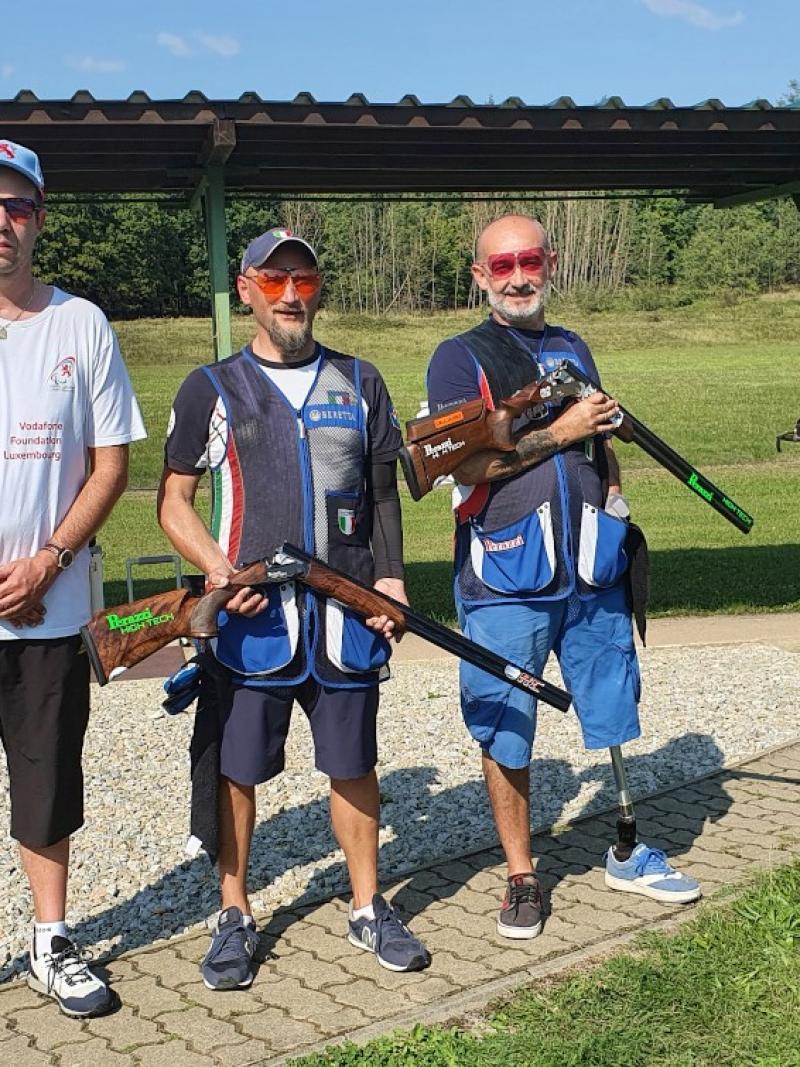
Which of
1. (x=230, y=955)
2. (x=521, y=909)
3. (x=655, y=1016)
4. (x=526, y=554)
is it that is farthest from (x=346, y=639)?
(x=655, y=1016)

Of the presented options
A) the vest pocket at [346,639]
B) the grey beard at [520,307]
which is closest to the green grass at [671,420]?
the grey beard at [520,307]

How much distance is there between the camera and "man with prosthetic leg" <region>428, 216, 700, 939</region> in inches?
174

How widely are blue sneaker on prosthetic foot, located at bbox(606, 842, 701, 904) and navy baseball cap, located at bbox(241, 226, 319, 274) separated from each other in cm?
249

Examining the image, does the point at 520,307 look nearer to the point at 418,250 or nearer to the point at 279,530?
the point at 279,530

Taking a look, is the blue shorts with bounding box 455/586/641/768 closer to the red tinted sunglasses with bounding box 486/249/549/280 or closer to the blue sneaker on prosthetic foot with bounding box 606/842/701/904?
the blue sneaker on prosthetic foot with bounding box 606/842/701/904

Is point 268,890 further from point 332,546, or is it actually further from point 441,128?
point 441,128

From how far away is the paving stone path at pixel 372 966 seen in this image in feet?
12.4

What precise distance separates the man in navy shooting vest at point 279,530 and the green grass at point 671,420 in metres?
6.72

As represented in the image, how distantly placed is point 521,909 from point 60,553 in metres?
2.00

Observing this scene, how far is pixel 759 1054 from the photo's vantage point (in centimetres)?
357

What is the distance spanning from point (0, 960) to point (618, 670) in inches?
93.0

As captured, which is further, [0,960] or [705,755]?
[705,755]

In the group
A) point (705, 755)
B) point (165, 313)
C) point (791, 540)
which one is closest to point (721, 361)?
point (165, 313)

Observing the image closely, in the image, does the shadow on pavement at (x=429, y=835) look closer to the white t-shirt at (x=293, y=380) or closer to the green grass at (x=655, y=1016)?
the green grass at (x=655, y=1016)
